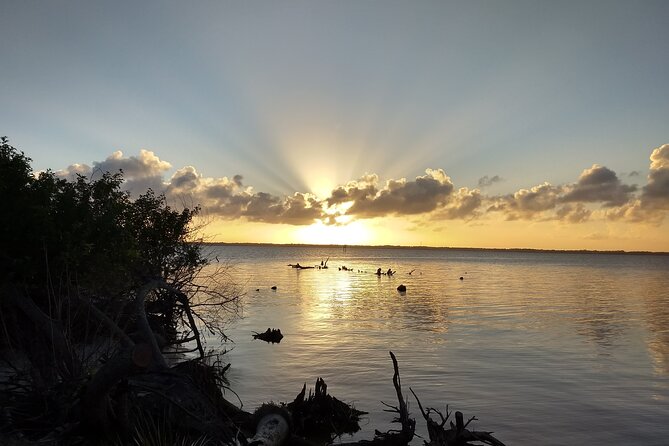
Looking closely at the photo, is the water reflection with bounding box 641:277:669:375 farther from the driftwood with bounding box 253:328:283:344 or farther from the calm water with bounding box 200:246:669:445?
the driftwood with bounding box 253:328:283:344

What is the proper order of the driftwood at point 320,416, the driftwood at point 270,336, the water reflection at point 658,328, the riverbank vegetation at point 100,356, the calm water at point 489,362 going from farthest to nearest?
the driftwood at point 270,336
the water reflection at point 658,328
the calm water at point 489,362
the driftwood at point 320,416
the riverbank vegetation at point 100,356

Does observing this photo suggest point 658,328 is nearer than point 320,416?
No

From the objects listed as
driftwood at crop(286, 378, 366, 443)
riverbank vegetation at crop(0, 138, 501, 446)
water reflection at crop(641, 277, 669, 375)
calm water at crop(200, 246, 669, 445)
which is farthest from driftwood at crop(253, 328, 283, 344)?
water reflection at crop(641, 277, 669, 375)

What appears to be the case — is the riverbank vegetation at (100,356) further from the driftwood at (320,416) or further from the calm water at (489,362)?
the calm water at (489,362)

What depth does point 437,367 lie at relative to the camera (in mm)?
Answer: 25516

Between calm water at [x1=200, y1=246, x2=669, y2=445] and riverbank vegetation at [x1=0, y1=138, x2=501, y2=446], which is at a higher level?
riverbank vegetation at [x1=0, y1=138, x2=501, y2=446]

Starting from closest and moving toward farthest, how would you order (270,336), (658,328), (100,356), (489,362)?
(100,356)
(489,362)
(270,336)
(658,328)

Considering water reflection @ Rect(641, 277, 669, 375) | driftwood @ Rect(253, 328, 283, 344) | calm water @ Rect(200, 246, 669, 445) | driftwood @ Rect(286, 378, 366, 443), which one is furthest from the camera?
driftwood @ Rect(253, 328, 283, 344)

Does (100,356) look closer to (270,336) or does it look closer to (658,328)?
(270,336)

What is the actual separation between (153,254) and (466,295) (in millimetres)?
46747

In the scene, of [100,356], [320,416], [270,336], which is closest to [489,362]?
[270,336]

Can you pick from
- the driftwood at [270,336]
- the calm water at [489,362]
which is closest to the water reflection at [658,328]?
the calm water at [489,362]

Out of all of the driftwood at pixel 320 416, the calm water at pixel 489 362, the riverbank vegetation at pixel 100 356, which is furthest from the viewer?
the calm water at pixel 489 362

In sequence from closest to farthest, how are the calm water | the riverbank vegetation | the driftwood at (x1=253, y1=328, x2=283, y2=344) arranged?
1. the riverbank vegetation
2. the calm water
3. the driftwood at (x1=253, y1=328, x2=283, y2=344)
